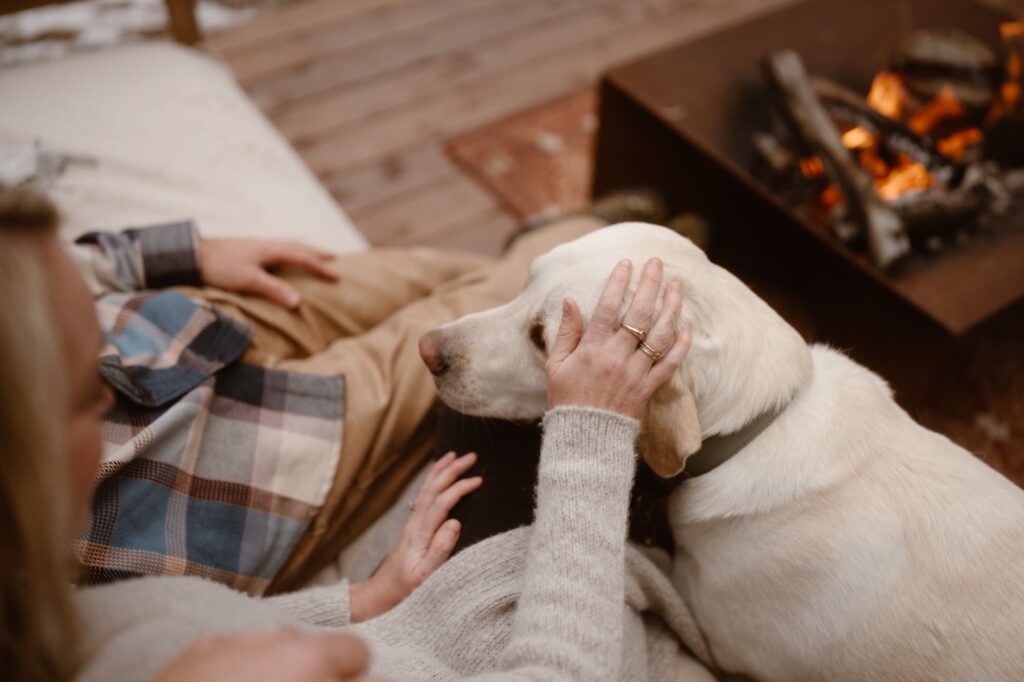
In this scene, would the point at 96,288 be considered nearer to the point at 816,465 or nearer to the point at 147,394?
the point at 147,394

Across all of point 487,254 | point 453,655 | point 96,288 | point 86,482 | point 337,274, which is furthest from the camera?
point 487,254

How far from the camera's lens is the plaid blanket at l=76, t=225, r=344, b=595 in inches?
36.4

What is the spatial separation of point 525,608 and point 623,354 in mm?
310

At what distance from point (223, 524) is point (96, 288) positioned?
53 cm

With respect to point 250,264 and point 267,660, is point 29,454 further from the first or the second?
point 250,264

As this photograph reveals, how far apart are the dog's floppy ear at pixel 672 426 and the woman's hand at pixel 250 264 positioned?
2.30ft

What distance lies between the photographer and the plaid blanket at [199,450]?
0.93m

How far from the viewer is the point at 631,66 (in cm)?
194

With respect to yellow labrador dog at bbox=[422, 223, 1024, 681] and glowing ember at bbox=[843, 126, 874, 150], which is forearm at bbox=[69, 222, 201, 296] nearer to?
yellow labrador dog at bbox=[422, 223, 1024, 681]

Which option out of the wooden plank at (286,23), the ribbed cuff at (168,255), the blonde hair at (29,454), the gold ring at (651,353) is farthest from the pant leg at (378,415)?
the wooden plank at (286,23)

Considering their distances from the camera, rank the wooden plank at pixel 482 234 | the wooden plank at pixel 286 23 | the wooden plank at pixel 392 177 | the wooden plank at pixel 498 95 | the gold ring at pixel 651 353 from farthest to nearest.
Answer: the wooden plank at pixel 286 23 → the wooden plank at pixel 498 95 → the wooden plank at pixel 392 177 → the wooden plank at pixel 482 234 → the gold ring at pixel 651 353

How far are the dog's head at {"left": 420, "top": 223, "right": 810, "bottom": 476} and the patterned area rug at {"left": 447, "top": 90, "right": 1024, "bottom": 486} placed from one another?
0.80 meters

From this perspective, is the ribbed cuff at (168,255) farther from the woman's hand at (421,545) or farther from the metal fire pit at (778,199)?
the metal fire pit at (778,199)

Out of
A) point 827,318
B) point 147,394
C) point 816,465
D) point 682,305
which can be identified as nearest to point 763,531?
point 816,465
